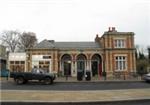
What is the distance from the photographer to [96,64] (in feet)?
164

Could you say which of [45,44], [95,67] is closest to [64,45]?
[45,44]

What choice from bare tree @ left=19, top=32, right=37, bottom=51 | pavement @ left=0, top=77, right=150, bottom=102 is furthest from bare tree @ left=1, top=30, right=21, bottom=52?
pavement @ left=0, top=77, right=150, bottom=102

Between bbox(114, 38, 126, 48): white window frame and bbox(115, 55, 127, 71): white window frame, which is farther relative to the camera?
bbox(114, 38, 126, 48): white window frame

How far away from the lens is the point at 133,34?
158ft

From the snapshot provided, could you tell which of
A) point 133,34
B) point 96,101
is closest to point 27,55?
point 133,34

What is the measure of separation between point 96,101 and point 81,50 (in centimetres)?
3560

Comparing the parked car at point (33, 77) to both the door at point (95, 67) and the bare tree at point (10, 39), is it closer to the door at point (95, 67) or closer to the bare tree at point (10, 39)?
the door at point (95, 67)

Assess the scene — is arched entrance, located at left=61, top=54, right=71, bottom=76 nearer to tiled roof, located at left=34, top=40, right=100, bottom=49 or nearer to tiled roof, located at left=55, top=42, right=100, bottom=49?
tiled roof, located at left=34, top=40, right=100, bottom=49

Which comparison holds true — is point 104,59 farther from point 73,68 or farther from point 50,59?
point 50,59

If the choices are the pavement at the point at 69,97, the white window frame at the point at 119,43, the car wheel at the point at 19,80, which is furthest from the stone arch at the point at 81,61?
the pavement at the point at 69,97

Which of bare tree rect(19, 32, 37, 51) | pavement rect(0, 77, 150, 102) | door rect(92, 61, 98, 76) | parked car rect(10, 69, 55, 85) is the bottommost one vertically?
pavement rect(0, 77, 150, 102)

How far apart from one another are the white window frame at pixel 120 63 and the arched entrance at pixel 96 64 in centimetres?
316

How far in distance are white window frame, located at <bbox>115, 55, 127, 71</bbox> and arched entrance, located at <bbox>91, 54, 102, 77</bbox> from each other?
3165 millimetres

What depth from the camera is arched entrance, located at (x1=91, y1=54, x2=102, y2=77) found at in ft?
162
